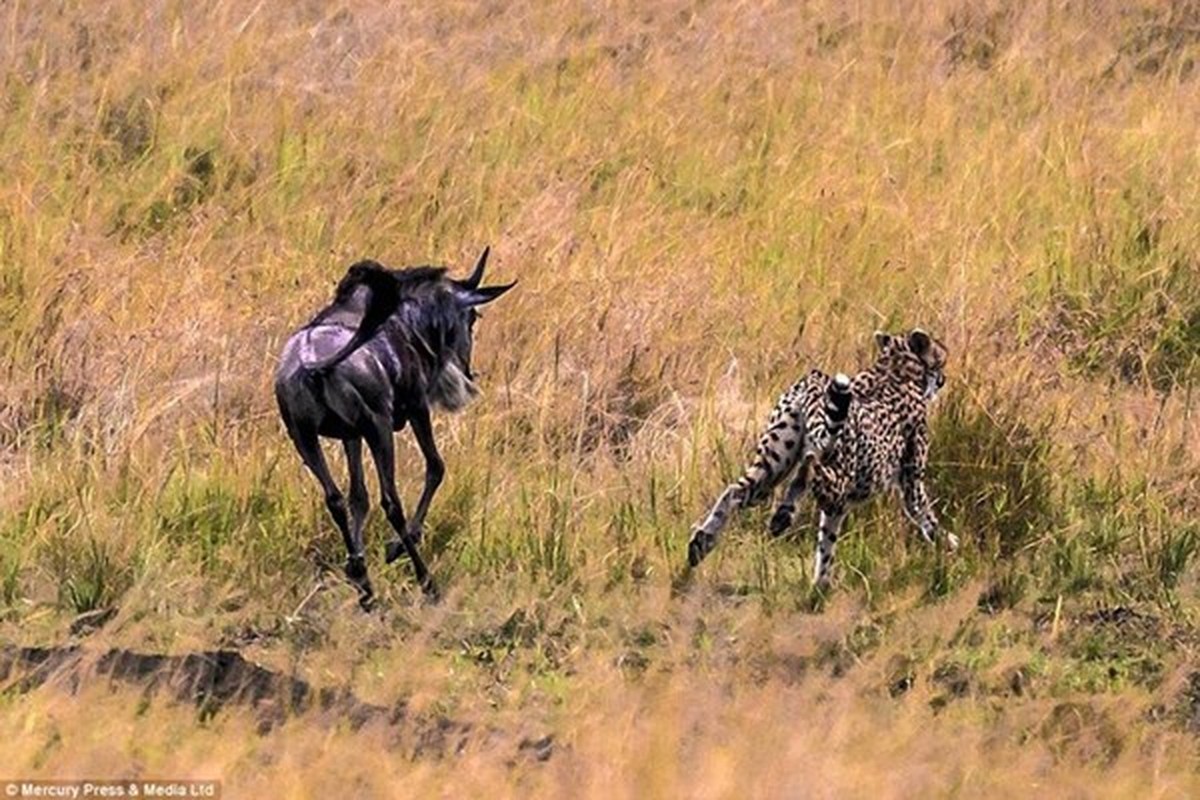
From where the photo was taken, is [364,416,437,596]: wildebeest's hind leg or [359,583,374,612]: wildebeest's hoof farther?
[359,583,374,612]: wildebeest's hoof

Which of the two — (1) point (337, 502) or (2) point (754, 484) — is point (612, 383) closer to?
(2) point (754, 484)

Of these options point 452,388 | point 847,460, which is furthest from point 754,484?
point 452,388

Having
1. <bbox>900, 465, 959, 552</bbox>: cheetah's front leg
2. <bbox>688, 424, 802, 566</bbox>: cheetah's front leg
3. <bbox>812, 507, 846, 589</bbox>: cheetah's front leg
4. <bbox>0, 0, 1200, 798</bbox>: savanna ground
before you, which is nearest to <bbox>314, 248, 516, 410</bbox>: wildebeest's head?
<bbox>0, 0, 1200, 798</bbox>: savanna ground

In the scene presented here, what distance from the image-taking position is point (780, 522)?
25.7ft

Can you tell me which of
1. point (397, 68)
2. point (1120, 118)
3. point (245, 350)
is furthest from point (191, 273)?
point (1120, 118)

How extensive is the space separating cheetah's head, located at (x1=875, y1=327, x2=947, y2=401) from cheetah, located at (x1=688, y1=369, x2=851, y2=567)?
1.11 ft

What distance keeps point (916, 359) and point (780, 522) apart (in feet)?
2.58

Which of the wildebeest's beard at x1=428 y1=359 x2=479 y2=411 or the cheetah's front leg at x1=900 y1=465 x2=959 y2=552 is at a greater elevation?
the wildebeest's beard at x1=428 y1=359 x2=479 y2=411

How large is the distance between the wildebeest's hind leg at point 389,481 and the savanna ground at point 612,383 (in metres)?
0.14

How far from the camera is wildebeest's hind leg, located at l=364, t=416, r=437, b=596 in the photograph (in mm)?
7227

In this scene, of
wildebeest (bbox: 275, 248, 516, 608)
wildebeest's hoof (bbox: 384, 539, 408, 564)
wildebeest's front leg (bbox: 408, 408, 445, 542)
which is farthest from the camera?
wildebeest's hoof (bbox: 384, 539, 408, 564)

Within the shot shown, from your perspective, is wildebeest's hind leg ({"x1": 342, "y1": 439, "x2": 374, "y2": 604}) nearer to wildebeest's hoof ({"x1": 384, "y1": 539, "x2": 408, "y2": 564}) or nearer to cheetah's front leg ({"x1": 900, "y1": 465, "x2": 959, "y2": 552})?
wildebeest's hoof ({"x1": 384, "y1": 539, "x2": 408, "y2": 564})

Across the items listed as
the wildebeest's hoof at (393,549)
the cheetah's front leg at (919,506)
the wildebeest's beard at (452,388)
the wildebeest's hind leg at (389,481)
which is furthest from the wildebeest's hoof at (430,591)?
the cheetah's front leg at (919,506)

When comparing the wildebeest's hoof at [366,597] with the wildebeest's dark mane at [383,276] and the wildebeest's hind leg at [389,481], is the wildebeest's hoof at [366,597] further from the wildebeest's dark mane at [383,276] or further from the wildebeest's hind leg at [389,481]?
the wildebeest's dark mane at [383,276]
